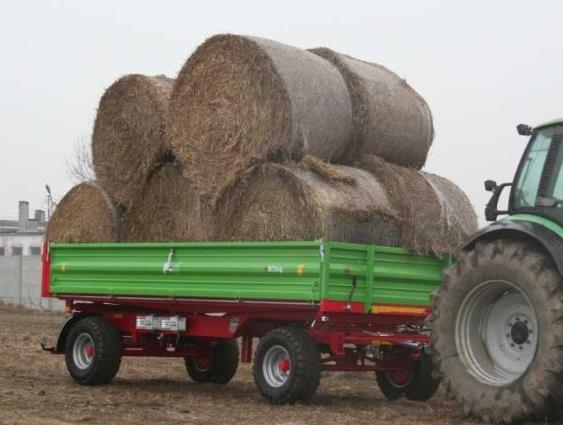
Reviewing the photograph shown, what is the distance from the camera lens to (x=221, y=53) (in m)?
10.0

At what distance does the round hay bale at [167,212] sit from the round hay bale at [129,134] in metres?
0.17

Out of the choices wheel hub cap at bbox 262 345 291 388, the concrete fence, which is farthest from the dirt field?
the concrete fence

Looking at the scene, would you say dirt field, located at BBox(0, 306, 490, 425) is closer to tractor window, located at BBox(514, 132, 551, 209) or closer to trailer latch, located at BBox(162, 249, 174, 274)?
trailer latch, located at BBox(162, 249, 174, 274)

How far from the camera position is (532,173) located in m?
7.88

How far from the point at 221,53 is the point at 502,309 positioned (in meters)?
3.84

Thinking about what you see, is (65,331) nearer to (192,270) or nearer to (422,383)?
(192,270)

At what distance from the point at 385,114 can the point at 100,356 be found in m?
3.90

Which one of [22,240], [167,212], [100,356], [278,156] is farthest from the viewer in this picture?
[22,240]

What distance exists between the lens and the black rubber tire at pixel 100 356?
11.1 m

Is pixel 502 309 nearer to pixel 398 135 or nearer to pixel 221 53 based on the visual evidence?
pixel 398 135

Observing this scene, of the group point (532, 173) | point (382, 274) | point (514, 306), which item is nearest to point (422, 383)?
point (382, 274)

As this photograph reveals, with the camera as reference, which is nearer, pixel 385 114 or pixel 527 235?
pixel 527 235

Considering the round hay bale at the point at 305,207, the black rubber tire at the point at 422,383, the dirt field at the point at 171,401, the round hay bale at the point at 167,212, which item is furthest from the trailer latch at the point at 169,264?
the black rubber tire at the point at 422,383

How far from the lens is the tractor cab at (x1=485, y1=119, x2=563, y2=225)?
7.68m
